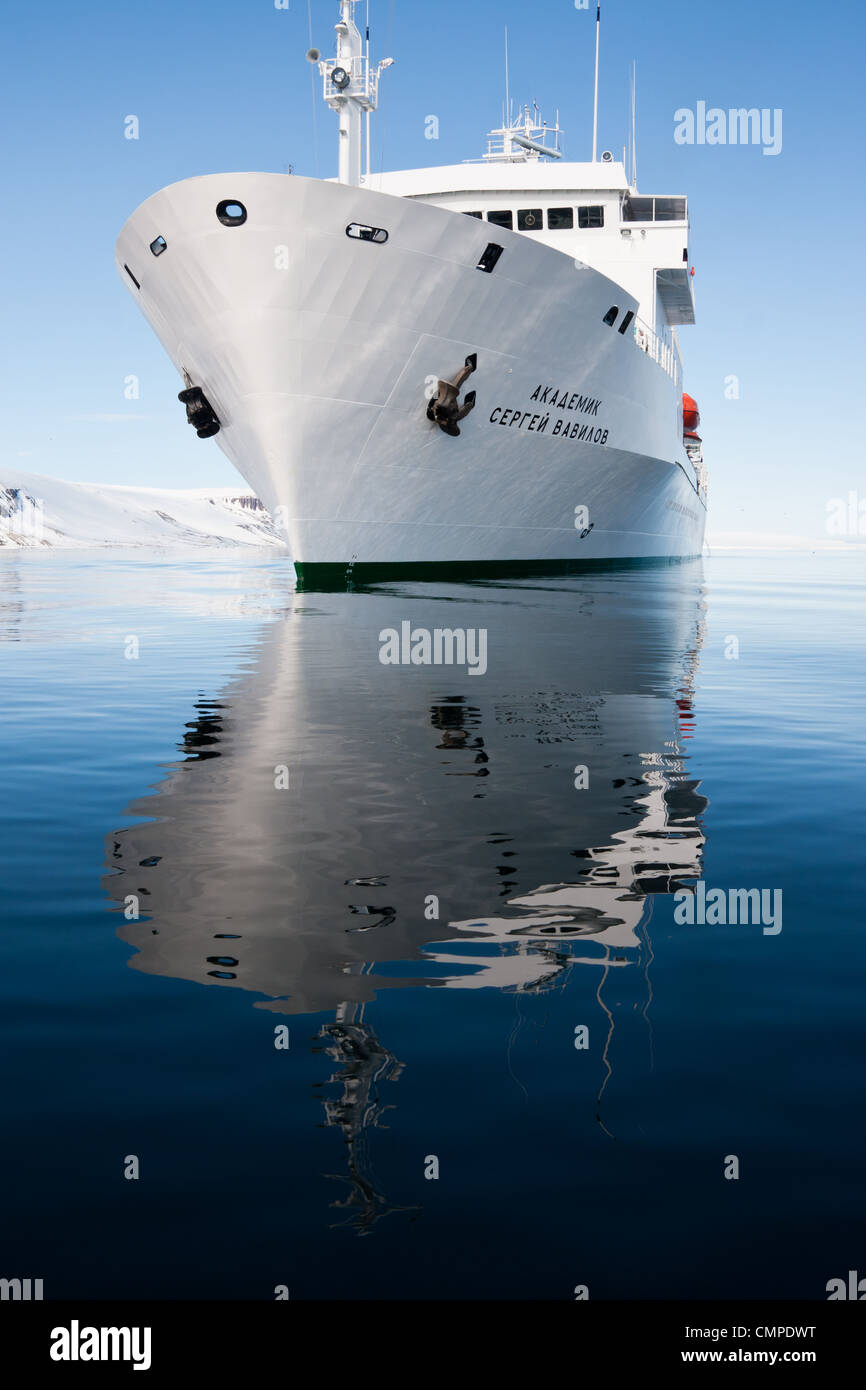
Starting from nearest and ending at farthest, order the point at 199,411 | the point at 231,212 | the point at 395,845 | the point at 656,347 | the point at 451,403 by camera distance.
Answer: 1. the point at 395,845
2. the point at 231,212
3. the point at 451,403
4. the point at 199,411
5. the point at 656,347

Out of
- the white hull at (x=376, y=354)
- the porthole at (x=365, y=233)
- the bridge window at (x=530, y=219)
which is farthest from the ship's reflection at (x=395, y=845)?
the bridge window at (x=530, y=219)

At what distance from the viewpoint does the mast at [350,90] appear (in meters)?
23.8

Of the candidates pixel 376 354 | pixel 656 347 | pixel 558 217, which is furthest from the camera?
pixel 656 347

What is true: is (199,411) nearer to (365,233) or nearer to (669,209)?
(365,233)

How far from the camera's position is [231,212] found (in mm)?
21203

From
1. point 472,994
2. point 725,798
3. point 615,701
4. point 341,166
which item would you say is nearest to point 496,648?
point 615,701

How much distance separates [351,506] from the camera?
24391 millimetres

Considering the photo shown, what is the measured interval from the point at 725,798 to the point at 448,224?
17.8 meters

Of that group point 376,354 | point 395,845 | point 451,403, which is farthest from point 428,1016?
point 451,403

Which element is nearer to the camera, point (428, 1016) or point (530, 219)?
point (428, 1016)

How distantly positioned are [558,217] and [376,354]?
13.8m

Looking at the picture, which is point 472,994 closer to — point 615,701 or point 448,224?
point 615,701

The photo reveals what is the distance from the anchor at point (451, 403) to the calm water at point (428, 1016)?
601 inches

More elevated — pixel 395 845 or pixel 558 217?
pixel 558 217
